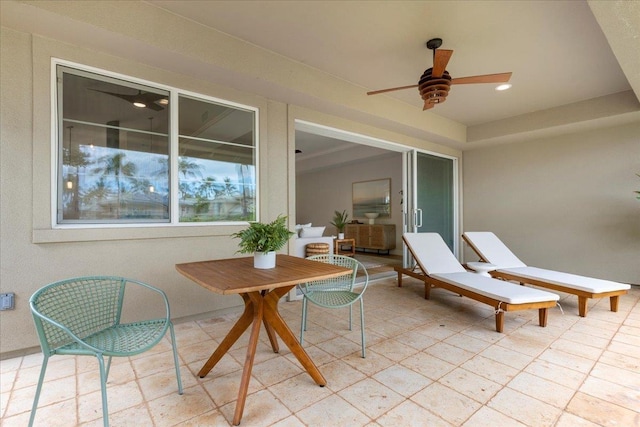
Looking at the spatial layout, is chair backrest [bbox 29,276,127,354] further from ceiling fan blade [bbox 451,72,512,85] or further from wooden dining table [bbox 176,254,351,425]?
ceiling fan blade [bbox 451,72,512,85]

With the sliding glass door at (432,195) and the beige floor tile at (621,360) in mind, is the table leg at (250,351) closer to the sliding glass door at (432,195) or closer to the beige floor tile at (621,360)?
the beige floor tile at (621,360)

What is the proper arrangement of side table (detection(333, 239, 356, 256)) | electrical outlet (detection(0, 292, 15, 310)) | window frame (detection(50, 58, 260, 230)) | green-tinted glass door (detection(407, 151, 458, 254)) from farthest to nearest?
side table (detection(333, 239, 356, 256))
green-tinted glass door (detection(407, 151, 458, 254))
window frame (detection(50, 58, 260, 230))
electrical outlet (detection(0, 292, 15, 310))

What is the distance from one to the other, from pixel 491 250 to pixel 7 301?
210 inches

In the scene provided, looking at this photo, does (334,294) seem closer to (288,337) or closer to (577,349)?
(288,337)

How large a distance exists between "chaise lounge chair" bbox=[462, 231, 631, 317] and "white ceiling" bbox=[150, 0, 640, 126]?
85.9 inches

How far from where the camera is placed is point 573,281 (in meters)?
3.24

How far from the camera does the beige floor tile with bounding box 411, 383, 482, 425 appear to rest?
61.0 inches

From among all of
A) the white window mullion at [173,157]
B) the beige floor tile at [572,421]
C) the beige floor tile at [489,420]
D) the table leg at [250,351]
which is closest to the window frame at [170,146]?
the white window mullion at [173,157]

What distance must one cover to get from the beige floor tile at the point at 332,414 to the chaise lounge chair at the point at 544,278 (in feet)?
9.55

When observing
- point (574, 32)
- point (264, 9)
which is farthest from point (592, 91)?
point (264, 9)

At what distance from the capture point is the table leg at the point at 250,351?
4.92 feet

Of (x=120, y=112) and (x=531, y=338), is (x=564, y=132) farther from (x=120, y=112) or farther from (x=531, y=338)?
(x=120, y=112)

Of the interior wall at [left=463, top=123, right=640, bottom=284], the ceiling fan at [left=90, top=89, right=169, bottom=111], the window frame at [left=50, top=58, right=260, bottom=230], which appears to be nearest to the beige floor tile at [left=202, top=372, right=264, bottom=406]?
the window frame at [left=50, top=58, right=260, bottom=230]

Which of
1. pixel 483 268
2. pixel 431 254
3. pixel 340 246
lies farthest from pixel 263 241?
pixel 340 246
